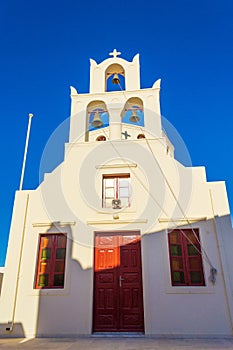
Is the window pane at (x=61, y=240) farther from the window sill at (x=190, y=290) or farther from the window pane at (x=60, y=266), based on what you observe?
the window sill at (x=190, y=290)

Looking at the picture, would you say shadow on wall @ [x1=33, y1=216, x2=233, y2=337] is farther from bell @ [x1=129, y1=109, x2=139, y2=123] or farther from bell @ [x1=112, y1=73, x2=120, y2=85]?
bell @ [x1=112, y1=73, x2=120, y2=85]

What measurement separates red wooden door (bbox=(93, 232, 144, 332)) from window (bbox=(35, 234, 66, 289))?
0.96 metres

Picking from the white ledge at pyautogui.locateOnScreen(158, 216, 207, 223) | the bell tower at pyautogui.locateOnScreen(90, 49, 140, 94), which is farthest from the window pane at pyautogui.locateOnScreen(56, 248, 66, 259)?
the bell tower at pyautogui.locateOnScreen(90, 49, 140, 94)

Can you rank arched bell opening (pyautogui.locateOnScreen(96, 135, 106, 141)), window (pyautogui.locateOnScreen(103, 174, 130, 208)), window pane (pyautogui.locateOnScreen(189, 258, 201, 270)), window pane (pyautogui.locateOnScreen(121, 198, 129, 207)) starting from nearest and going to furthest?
window pane (pyautogui.locateOnScreen(189, 258, 201, 270)), window pane (pyautogui.locateOnScreen(121, 198, 129, 207)), window (pyautogui.locateOnScreen(103, 174, 130, 208)), arched bell opening (pyautogui.locateOnScreen(96, 135, 106, 141))

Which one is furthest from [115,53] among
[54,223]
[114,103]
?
[54,223]

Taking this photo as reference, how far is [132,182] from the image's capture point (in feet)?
25.3

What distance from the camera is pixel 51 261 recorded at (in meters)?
6.99

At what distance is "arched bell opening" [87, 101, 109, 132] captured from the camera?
924 centimetres

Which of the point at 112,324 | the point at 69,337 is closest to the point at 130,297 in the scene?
the point at 112,324

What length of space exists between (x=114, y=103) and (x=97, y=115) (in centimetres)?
79

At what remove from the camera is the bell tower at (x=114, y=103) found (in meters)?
8.68

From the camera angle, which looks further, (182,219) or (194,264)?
(182,219)

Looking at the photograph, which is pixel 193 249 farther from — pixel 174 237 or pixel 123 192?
pixel 123 192

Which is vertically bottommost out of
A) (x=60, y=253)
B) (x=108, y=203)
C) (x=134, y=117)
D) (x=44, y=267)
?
(x=44, y=267)
